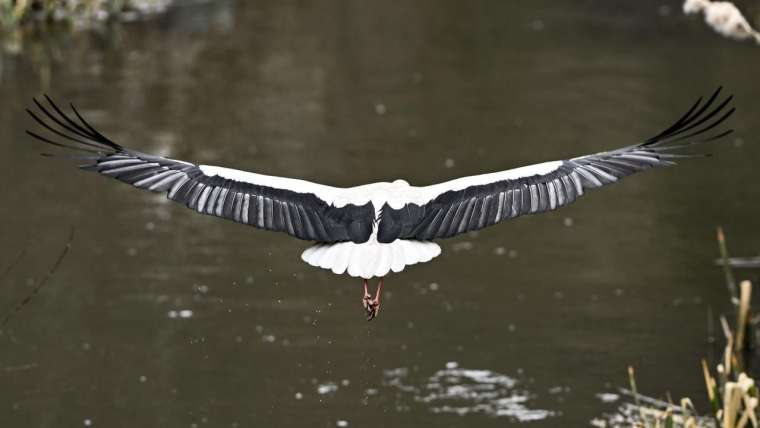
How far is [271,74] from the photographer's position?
720 inches

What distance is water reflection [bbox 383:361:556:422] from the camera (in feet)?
29.8

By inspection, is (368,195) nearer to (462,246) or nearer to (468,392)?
(468,392)

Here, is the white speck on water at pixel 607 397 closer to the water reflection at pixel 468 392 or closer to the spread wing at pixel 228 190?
the water reflection at pixel 468 392

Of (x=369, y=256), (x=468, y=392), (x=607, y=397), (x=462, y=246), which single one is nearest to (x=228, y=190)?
(x=369, y=256)

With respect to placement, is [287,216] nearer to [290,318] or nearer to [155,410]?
[155,410]

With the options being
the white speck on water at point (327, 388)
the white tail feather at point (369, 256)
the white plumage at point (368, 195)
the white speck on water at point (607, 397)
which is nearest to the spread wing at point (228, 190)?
the white plumage at point (368, 195)

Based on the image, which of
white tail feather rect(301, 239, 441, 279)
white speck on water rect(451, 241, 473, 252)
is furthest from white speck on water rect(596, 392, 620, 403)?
white tail feather rect(301, 239, 441, 279)

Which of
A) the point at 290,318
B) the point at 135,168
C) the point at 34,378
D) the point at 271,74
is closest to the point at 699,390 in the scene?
the point at 290,318

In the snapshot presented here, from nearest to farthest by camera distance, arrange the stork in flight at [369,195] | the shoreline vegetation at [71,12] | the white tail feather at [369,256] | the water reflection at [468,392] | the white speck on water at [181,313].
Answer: the white tail feather at [369,256]
the stork in flight at [369,195]
the water reflection at [468,392]
the white speck on water at [181,313]
the shoreline vegetation at [71,12]

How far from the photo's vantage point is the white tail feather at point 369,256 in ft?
18.6

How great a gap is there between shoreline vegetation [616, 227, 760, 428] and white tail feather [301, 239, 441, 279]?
4.82 ft

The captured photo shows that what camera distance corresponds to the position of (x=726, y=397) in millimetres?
6664

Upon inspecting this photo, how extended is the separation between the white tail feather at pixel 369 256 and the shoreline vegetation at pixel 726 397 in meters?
1.47

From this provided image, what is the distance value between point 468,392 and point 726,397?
2825 millimetres
